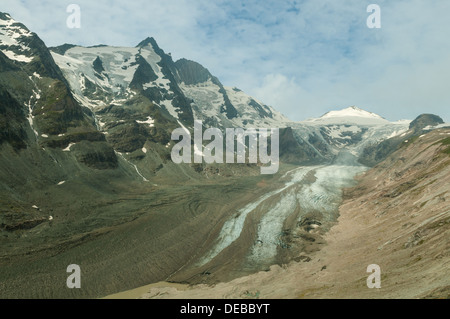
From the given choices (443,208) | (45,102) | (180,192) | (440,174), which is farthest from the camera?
(45,102)

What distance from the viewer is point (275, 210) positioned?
2908 inches

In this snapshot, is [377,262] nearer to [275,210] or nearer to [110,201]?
[275,210]

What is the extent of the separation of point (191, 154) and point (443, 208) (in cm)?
10799

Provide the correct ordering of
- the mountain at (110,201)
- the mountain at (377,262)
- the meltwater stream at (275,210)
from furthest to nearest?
1. the meltwater stream at (275,210)
2. the mountain at (110,201)
3. the mountain at (377,262)

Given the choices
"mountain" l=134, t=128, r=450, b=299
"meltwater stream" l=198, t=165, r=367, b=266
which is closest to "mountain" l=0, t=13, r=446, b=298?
"meltwater stream" l=198, t=165, r=367, b=266

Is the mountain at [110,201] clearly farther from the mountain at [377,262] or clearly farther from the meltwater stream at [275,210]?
the mountain at [377,262]

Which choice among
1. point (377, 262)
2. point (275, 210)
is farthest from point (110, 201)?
point (377, 262)

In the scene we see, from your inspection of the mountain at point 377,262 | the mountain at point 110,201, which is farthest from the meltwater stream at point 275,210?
the mountain at point 377,262

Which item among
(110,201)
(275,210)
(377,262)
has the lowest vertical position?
(377,262)

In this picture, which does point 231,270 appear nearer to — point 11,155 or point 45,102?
point 11,155

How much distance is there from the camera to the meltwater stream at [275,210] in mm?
49041

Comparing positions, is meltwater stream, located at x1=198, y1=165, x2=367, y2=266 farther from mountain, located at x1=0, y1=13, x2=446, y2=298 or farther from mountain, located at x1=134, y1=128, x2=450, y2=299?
mountain, located at x1=134, y1=128, x2=450, y2=299

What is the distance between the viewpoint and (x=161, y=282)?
130ft
